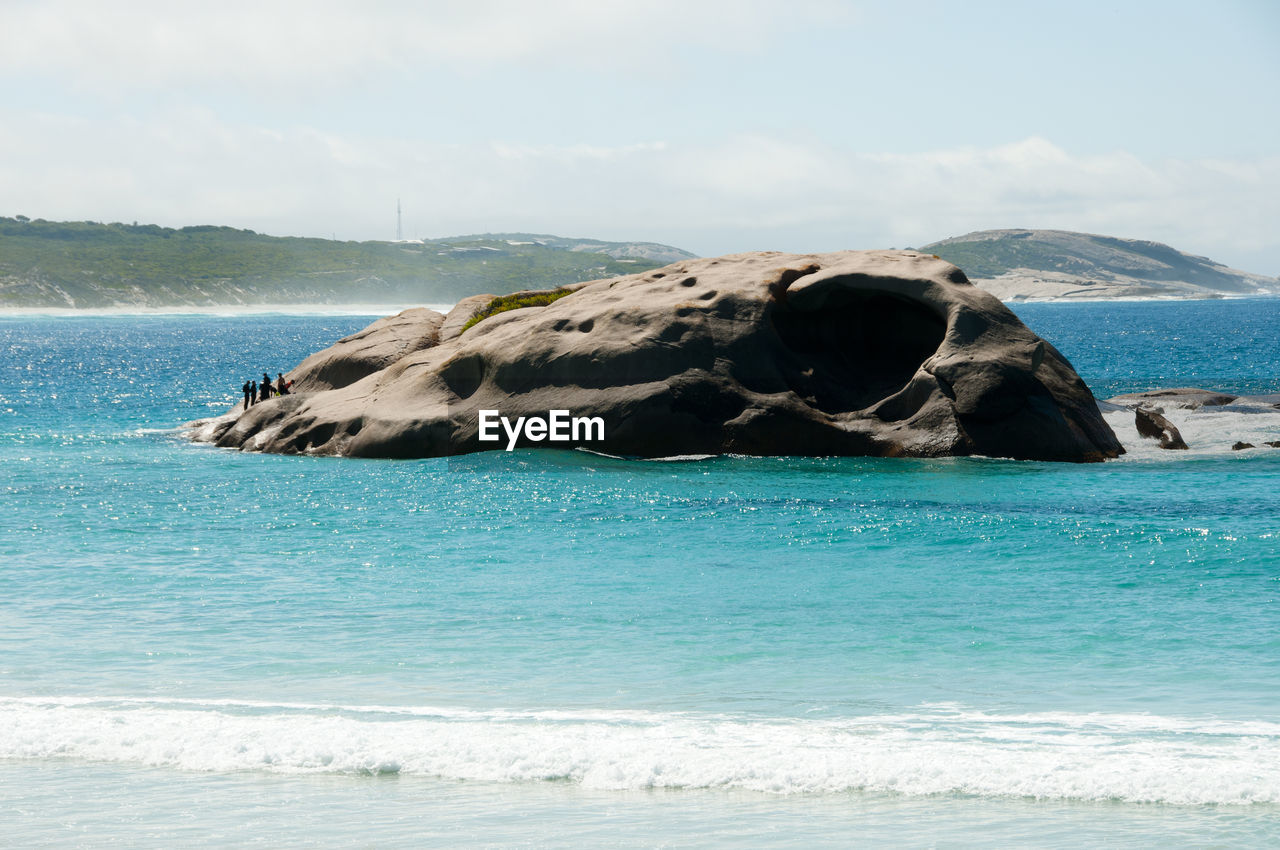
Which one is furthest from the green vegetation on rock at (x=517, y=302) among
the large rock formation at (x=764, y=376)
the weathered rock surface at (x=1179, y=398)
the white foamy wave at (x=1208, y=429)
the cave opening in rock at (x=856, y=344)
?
the weathered rock surface at (x=1179, y=398)

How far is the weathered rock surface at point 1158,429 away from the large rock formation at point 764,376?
6.97ft

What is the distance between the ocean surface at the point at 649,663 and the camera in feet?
32.3

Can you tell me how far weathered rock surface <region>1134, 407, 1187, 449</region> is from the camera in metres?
34.4

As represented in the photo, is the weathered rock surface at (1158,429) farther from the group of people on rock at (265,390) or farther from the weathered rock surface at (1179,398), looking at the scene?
the group of people on rock at (265,390)

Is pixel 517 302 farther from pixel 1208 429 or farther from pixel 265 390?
pixel 1208 429

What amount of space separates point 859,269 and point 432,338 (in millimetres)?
15716

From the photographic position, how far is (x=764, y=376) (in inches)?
1291

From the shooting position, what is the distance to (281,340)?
477ft

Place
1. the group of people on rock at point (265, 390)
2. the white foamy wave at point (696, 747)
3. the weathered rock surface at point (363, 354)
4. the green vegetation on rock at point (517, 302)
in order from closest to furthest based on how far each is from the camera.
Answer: the white foamy wave at point (696, 747) < the green vegetation on rock at point (517, 302) < the weathered rock surface at point (363, 354) < the group of people on rock at point (265, 390)

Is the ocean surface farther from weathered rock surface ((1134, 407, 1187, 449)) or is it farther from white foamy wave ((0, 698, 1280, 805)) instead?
weathered rock surface ((1134, 407, 1187, 449))

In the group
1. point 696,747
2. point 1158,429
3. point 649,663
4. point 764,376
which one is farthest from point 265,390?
point 696,747

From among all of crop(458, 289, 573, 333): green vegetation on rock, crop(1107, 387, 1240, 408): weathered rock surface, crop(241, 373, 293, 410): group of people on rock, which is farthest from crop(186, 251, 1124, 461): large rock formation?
crop(1107, 387, 1240, 408): weathered rock surface

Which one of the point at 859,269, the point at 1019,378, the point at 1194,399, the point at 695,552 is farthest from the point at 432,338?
the point at 1194,399

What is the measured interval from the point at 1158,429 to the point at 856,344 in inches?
364
